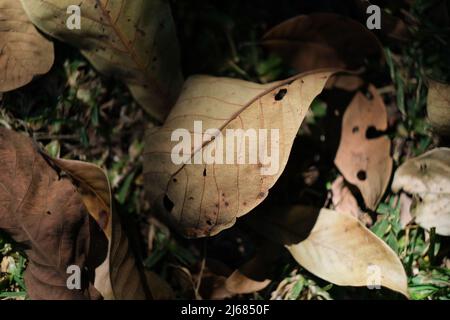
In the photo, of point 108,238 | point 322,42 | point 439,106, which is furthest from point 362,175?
point 108,238

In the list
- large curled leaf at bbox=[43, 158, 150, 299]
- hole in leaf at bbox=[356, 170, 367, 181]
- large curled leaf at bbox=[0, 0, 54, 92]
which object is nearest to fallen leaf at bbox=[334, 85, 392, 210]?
hole in leaf at bbox=[356, 170, 367, 181]

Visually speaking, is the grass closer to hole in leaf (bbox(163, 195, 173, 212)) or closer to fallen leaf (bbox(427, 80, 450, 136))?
fallen leaf (bbox(427, 80, 450, 136))

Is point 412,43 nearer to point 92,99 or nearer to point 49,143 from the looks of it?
point 92,99

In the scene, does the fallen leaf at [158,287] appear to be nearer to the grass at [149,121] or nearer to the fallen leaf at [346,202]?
the grass at [149,121]

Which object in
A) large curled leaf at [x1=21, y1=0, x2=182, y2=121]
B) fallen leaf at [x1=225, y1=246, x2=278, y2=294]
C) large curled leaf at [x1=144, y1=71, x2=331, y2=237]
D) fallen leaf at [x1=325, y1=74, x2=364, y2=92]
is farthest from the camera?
fallen leaf at [x1=325, y1=74, x2=364, y2=92]

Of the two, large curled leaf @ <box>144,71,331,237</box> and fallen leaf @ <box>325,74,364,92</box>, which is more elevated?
fallen leaf @ <box>325,74,364,92</box>
